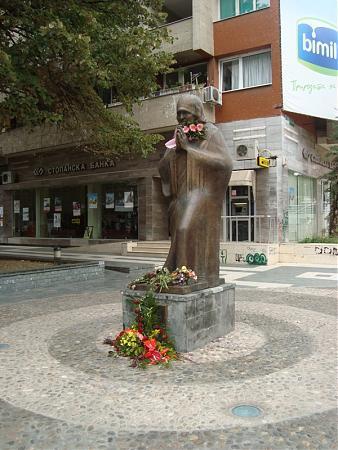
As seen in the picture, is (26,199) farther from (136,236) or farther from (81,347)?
(81,347)

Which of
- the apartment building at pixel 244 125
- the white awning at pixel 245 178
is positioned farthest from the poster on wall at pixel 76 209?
the white awning at pixel 245 178

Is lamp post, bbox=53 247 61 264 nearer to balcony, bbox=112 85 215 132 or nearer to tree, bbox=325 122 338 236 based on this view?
A: balcony, bbox=112 85 215 132

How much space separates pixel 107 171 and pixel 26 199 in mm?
7887

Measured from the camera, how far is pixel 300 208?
2111 cm

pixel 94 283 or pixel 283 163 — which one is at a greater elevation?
pixel 283 163

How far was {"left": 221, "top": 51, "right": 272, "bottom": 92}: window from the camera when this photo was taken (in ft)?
66.8

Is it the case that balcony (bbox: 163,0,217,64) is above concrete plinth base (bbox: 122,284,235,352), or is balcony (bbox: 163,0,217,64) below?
above

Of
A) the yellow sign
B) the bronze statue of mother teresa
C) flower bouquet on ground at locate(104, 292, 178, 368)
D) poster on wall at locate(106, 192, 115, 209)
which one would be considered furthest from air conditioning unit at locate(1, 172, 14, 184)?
flower bouquet on ground at locate(104, 292, 178, 368)

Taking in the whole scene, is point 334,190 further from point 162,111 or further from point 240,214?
point 162,111

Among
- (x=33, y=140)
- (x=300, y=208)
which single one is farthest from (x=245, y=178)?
(x=33, y=140)

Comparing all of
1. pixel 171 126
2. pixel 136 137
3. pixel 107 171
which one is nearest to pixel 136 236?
pixel 107 171

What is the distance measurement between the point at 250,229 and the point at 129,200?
6.82 metres

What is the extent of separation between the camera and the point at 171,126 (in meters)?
20.4

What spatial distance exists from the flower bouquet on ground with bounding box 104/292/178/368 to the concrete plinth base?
0.10 meters
